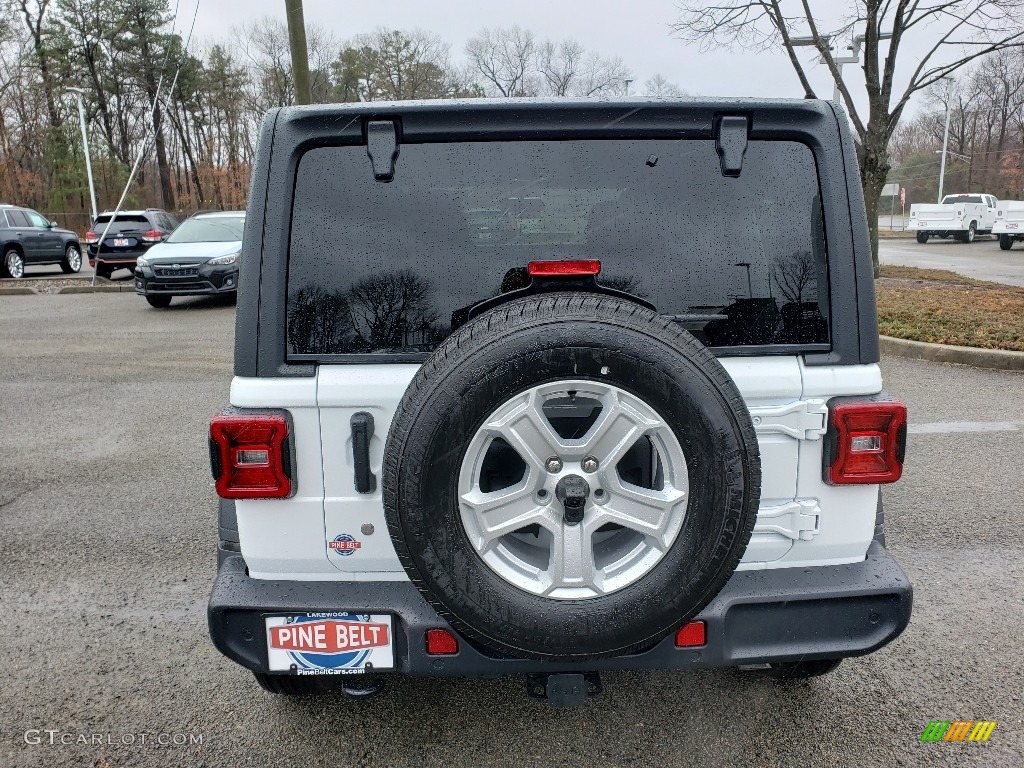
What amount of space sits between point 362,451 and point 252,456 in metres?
0.31

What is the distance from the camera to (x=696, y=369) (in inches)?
70.7

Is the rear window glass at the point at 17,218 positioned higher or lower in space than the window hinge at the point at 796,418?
higher

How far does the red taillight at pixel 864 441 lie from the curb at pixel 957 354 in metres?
6.40

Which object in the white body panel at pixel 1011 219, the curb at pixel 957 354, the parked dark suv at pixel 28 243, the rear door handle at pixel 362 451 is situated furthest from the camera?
the white body panel at pixel 1011 219

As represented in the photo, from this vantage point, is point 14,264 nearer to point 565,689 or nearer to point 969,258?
point 565,689

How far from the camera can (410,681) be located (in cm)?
281

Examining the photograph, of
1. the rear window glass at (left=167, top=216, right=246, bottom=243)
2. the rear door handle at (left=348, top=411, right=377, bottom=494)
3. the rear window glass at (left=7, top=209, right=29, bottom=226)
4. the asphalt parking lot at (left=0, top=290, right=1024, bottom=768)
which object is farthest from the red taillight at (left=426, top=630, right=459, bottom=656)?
the rear window glass at (left=7, top=209, right=29, bottom=226)

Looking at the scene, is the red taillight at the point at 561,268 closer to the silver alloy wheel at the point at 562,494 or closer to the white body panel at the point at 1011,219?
the silver alloy wheel at the point at 562,494

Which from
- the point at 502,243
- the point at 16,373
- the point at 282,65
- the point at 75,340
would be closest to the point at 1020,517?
the point at 502,243

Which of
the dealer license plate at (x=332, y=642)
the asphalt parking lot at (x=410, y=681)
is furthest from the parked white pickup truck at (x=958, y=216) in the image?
the dealer license plate at (x=332, y=642)

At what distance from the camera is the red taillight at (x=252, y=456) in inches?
81.1

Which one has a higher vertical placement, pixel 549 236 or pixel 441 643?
pixel 549 236

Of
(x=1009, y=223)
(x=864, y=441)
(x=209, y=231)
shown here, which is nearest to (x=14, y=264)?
(x=209, y=231)

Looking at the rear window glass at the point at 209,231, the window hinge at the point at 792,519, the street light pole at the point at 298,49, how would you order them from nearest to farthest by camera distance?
the window hinge at the point at 792,519, the street light pole at the point at 298,49, the rear window glass at the point at 209,231
